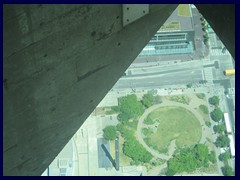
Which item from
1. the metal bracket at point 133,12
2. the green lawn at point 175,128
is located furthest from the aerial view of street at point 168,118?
the metal bracket at point 133,12

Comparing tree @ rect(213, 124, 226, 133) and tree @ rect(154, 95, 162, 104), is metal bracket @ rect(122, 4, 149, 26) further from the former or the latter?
tree @ rect(154, 95, 162, 104)

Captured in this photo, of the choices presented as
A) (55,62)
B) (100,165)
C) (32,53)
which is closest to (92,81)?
(55,62)

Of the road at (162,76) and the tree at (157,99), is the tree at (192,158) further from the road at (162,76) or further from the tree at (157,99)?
the road at (162,76)

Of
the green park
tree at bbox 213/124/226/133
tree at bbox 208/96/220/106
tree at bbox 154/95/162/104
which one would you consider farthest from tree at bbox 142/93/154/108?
tree at bbox 213/124/226/133

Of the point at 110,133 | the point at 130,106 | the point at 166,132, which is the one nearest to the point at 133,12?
the point at 110,133

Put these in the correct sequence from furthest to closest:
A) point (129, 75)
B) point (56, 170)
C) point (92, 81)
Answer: point (129, 75) → point (56, 170) → point (92, 81)

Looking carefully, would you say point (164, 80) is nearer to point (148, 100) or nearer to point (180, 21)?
point (148, 100)

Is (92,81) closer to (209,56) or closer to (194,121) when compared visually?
(194,121)
